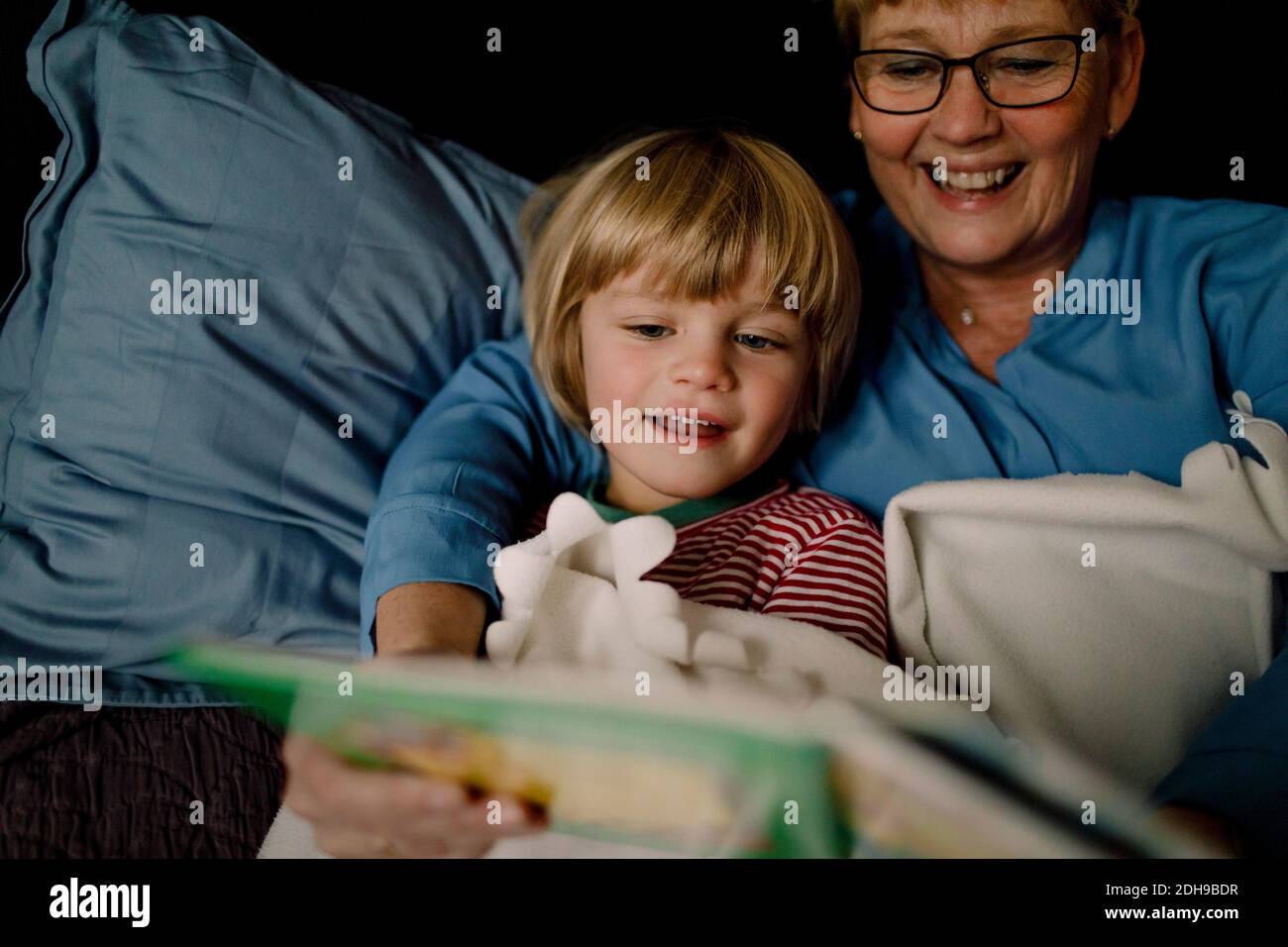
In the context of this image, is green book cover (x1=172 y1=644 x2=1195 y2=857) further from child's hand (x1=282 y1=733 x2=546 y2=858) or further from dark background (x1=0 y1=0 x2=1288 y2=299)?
dark background (x1=0 y1=0 x2=1288 y2=299)

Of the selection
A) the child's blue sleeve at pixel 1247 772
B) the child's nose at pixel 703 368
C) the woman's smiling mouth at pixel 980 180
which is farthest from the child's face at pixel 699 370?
the child's blue sleeve at pixel 1247 772

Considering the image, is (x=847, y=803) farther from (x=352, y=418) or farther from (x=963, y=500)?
(x=352, y=418)

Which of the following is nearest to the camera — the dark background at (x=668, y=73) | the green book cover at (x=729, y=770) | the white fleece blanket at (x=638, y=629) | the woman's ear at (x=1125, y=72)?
the green book cover at (x=729, y=770)

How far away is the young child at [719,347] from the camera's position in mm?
1057

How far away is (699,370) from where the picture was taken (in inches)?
40.9

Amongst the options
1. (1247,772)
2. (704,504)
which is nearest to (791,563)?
(704,504)

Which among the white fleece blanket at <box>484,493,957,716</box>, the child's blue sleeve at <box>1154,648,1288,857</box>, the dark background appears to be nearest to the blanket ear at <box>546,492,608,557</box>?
the white fleece blanket at <box>484,493,957,716</box>

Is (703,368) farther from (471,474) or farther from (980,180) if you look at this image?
(980,180)

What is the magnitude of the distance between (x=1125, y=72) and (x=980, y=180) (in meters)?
0.20

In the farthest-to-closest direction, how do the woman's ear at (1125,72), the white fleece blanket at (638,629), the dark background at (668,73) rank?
the dark background at (668,73)
the woman's ear at (1125,72)
the white fleece blanket at (638,629)

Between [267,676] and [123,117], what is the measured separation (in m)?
0.63

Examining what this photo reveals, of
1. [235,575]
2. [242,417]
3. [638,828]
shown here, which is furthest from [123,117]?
[638,828]

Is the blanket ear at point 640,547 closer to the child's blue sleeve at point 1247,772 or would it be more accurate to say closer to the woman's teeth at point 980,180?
the child's blue sleeve at point 1247,772

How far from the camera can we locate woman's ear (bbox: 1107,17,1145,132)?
3.81 feet
